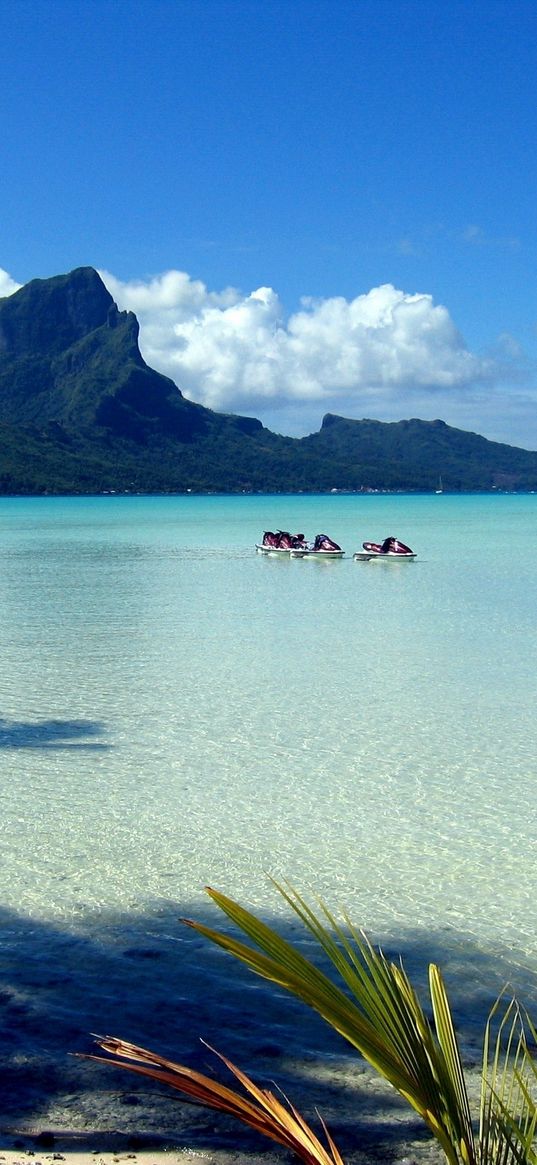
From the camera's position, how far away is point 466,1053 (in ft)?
14.6

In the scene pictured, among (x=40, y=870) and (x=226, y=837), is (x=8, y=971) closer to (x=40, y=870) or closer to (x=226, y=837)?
(x=40, y=870)

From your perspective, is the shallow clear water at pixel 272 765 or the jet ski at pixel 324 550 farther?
the jet ski at pixel 324 550

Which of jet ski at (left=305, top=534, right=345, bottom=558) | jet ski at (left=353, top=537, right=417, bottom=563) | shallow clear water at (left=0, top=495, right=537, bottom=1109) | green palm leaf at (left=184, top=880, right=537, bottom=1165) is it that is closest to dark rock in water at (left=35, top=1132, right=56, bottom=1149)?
shallow clear water at (left=0, top=495, right=537, bottom=1109)

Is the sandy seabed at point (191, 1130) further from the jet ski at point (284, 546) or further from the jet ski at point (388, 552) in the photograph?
the jet ski at point (284, 546)

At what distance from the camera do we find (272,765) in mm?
9625

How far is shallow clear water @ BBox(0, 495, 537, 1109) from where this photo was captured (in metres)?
6.38

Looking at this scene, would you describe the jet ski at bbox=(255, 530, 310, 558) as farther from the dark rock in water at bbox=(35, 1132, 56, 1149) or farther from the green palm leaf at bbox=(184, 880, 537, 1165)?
the green palm leaf at bbox=(184, 880, 537, 1165)

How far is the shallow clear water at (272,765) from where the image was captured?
6.38 metres

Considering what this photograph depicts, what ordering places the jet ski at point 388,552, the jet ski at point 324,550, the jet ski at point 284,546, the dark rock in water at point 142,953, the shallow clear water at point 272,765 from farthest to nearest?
the jet ski at point 284,546 < the jet ski at point 324,550 < the jet ski at point 388,552 < the shallow clear water at point 272,765 < the dark rock in water at point 142,953

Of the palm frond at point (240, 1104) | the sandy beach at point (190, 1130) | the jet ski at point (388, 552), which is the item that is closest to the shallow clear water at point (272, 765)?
the sandy beach at point (190, 1130)

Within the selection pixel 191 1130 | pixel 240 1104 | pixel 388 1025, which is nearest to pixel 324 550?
pixel 191 1130

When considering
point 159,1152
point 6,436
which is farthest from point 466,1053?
point 6,436

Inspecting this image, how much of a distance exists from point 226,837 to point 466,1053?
3.32m

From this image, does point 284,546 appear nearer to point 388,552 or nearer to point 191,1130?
point 388,552
